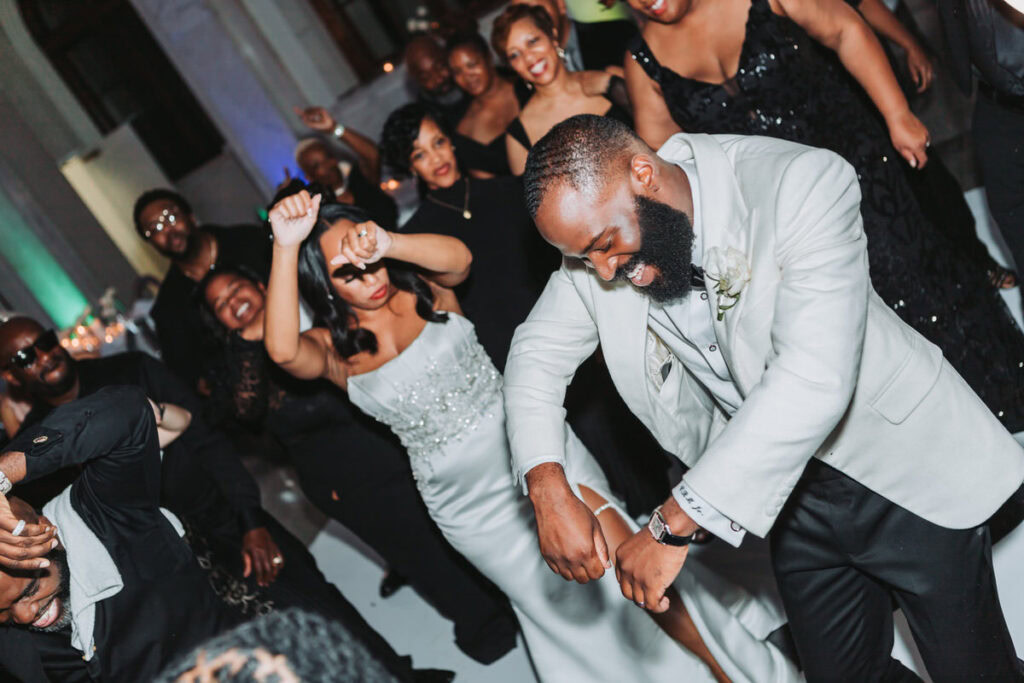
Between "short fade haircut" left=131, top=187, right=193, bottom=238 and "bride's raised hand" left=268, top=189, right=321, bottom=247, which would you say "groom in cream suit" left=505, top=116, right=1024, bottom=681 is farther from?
"short fade haircut" left=131, top=187, right=193, bottom=238

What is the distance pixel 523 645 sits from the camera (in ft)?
10.9

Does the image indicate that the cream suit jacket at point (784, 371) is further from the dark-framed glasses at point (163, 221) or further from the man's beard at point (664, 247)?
the dark-framed glasses at point (163, 221)

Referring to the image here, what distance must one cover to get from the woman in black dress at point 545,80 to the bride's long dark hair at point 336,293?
3.12 feet

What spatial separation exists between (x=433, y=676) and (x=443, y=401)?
1159 mm

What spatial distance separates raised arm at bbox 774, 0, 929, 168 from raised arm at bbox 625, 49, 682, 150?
0.47 m

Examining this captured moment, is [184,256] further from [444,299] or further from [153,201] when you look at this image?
[444,299]

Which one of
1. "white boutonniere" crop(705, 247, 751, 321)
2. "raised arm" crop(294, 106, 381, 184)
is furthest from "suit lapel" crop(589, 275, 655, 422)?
"raised arm" crop(294, 106, 381, 184)

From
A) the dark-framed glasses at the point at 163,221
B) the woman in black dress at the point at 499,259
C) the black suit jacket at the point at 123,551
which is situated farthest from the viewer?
the dark-framed glasses at the point at 163,221

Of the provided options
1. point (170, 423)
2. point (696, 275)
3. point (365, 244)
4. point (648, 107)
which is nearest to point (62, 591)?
point (170, 423)

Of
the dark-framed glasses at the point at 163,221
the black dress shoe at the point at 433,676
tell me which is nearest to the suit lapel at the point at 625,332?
the black dress shoe at the point at 433,676

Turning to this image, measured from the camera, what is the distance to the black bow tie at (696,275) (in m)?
1.80

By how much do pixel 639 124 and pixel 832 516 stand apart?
5.31 feet

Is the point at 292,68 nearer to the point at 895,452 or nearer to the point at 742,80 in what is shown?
the point at 742,80

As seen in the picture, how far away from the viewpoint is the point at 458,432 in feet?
9.48
